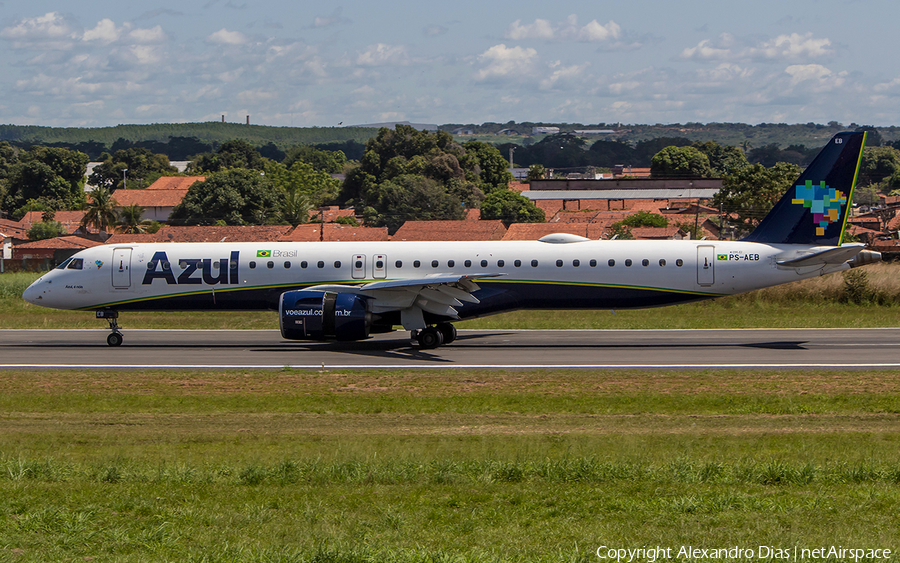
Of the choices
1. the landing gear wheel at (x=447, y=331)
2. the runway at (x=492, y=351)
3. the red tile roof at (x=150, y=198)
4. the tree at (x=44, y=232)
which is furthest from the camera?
the red tile roof at (x=150, y=198)

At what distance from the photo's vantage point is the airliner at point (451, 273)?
97.9 ft

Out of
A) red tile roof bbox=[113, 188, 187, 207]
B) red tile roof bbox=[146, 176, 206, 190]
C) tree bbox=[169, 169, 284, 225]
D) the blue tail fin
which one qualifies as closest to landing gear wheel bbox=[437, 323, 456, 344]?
the blue tail fin

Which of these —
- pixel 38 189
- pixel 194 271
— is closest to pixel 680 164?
pixel 38 189

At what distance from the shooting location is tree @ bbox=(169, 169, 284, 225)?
92250 millimetres

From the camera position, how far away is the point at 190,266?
32.2 meters

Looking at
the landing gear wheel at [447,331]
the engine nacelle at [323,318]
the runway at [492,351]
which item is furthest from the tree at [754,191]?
the engine nacelle at [323,318]

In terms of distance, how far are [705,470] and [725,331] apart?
23316 mm

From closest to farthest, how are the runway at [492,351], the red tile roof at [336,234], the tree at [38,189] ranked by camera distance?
the runway at [492,351] → the red tile roof at [336,234] → the tree at [38,189]

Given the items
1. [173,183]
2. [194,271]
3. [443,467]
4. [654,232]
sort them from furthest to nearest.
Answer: [173,183] → [654,232] → [194,271] → [443,467]

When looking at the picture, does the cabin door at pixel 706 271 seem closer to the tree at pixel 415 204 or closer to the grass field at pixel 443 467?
the grass field at pixel 443 467

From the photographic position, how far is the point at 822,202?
31.0 meters

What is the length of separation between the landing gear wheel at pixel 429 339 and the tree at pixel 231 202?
213ft

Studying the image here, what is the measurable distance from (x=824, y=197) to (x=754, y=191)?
5007 cm

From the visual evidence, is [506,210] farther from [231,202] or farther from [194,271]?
[194,271]
